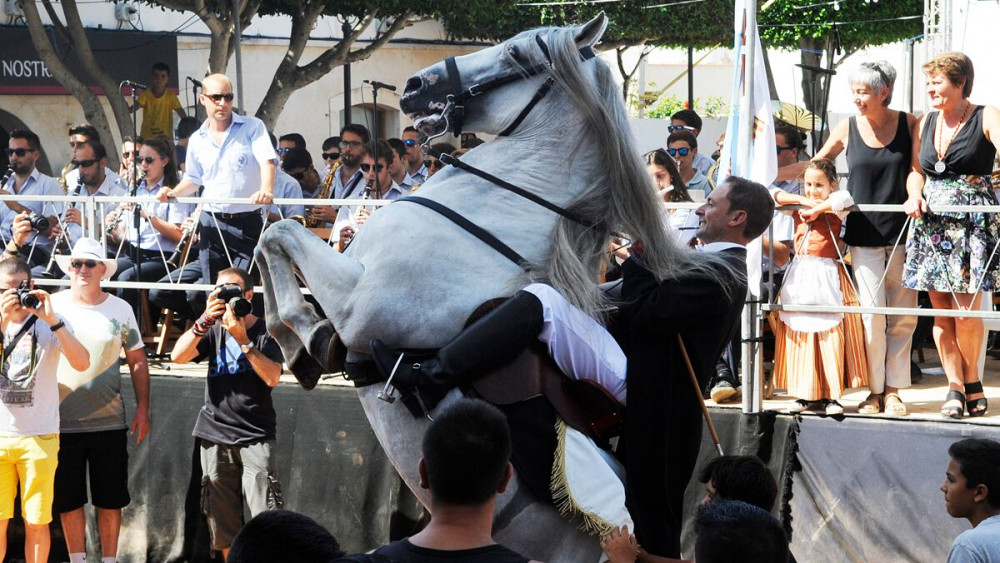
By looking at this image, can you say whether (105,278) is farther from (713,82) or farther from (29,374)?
(713,82)

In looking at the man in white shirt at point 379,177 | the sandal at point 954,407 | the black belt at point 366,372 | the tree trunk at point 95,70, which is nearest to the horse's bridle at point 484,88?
the black belt at point 366,372

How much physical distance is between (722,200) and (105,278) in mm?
4912

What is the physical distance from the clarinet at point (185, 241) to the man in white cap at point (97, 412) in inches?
26.2

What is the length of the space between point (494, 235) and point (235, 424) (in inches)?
155

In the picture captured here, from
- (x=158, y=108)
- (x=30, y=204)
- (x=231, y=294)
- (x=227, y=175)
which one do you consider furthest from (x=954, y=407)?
(x=158, y=108)

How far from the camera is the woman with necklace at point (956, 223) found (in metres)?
6.46

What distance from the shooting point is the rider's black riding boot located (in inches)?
146

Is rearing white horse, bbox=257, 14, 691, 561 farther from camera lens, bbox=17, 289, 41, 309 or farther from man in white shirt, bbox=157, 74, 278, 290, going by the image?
man in white shirt, bbox=157, 74, 278, 290

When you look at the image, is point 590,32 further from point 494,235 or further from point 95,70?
point 95,70

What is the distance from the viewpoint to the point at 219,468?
7.54 meters

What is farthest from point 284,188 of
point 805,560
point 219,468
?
point 805,560

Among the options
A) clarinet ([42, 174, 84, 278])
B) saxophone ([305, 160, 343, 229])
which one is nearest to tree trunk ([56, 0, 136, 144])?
saxophone ([305, 160, 343, 229])

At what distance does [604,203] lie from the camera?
4.07 m

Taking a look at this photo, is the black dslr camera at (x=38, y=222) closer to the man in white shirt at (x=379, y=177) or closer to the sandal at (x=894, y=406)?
the man in white shirt at (x=379, y=177)
